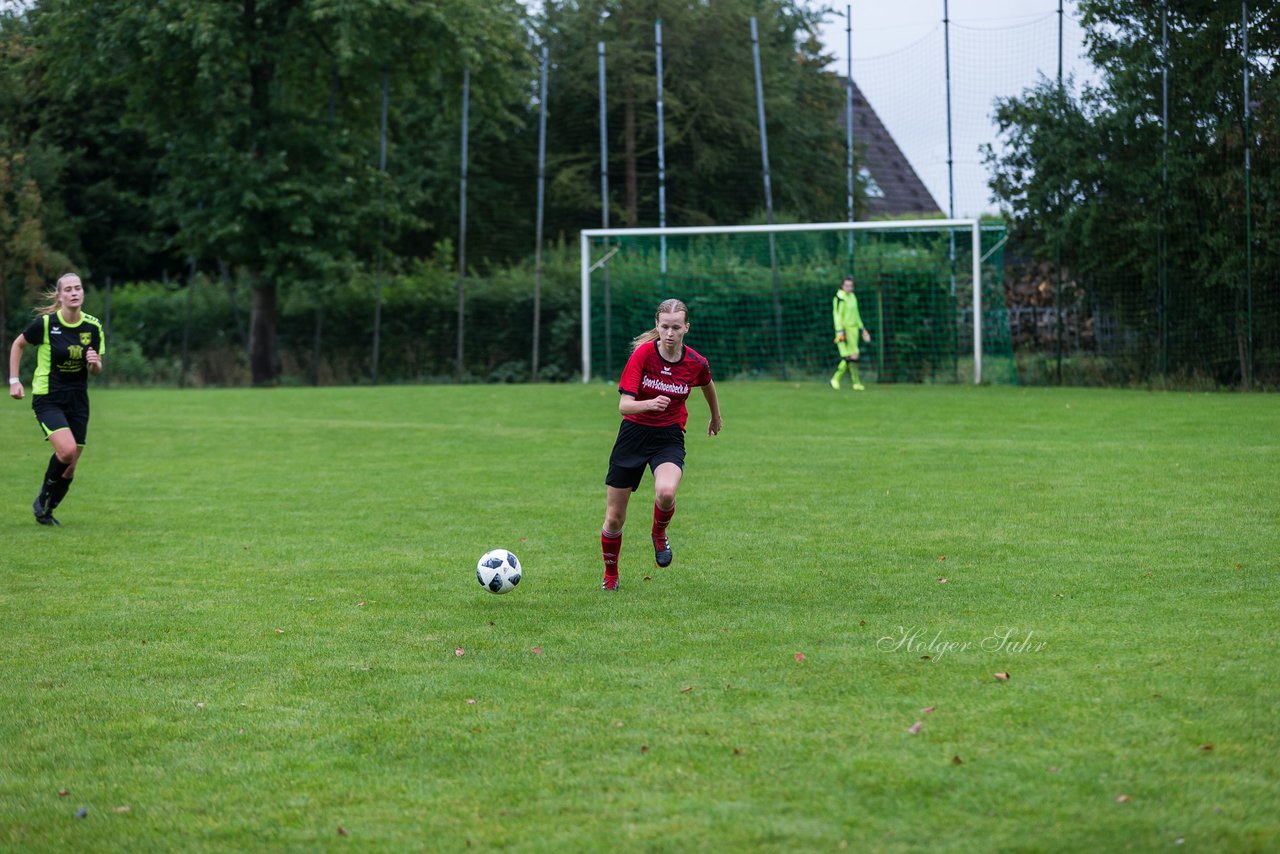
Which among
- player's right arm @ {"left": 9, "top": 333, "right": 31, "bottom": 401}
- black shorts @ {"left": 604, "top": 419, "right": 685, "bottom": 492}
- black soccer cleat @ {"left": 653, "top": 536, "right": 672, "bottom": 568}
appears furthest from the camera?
player's right arm @ {"left": 9, "top": 333, "right": 31, "bottom": 401}

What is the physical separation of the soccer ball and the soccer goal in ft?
61.6

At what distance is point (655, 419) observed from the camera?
877 centimetres

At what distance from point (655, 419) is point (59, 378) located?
5.88 meters

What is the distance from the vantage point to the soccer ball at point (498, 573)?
8.27 m

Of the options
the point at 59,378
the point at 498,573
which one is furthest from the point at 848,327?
the point at 498,573

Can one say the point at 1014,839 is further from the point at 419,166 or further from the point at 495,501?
the point at 419,166

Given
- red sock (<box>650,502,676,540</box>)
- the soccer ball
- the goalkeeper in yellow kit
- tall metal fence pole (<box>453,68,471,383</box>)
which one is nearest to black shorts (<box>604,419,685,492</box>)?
red sock (<box>650,502,676,540</box>)

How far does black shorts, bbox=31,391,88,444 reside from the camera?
1166 cm

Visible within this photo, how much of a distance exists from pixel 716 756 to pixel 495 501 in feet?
25.0

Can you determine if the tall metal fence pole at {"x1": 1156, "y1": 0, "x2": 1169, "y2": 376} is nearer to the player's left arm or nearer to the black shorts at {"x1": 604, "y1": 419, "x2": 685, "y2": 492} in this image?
the player's left arm

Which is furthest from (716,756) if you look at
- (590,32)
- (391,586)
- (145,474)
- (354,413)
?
(590,32)

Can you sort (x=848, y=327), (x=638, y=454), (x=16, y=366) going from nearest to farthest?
1. (x=638, y=454)
2. (x=16, y=366)
3. (x=848, y=327)

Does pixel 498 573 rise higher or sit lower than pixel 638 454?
lower

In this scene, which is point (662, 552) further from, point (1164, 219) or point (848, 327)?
point (1164, 219)
